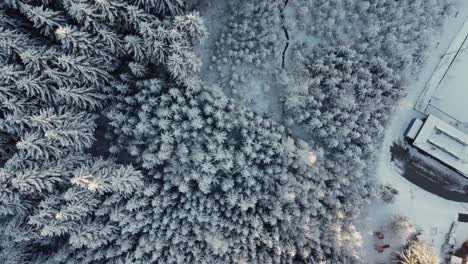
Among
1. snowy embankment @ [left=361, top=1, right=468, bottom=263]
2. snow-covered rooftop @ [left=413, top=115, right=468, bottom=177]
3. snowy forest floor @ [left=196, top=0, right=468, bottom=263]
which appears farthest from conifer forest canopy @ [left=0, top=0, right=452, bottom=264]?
snow-covered rooftop @ [left=413, top=115, right=468, bottom=177]

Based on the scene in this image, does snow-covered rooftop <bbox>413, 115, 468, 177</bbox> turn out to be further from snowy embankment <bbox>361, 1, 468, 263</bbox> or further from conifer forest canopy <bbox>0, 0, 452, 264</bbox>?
conifer forest canopy <bbox>0, 0, 452, 264</bbox>

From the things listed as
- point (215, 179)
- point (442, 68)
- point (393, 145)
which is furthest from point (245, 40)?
point (442, 68)

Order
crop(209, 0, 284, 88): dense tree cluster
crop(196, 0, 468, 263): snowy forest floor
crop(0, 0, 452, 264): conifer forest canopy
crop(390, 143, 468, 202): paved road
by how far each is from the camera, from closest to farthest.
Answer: crop(0, 0, 452, 264): conifer forest canopy → crop(209, 0, 284, 88): dense tree cluster → crop(196, 0, 468, 263): snowy forest floor → crop(390, 143, 468, 202): paved road

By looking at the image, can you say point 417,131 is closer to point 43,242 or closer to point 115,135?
point 115,135

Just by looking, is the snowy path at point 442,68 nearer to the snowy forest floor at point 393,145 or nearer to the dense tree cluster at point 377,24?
the snowy forest floor at point 393,145

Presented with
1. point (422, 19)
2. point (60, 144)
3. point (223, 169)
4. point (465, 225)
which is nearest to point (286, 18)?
point (422, 19)

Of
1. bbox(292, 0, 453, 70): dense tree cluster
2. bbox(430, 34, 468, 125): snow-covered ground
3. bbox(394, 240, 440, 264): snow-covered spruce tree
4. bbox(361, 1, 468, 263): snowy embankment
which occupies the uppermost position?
bbox(292, 0, 453, 70): dense tree cluster

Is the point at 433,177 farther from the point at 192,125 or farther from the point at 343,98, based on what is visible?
the point at 192,125
